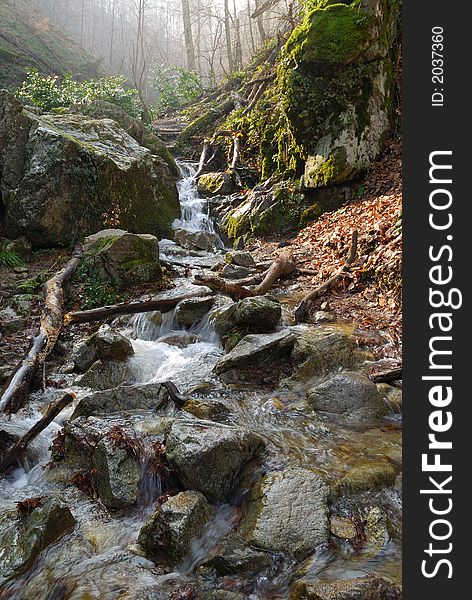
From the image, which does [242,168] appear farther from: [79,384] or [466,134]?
[466,134]

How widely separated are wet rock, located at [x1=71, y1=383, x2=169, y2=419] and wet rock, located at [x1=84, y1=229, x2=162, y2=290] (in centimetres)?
348

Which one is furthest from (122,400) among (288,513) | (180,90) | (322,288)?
(180,90)

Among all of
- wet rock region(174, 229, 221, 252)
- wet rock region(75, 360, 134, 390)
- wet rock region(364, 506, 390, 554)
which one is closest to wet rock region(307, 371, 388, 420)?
wet rock region(364, 506, 390, 554)

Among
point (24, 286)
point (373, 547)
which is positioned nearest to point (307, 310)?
point (373, 547)

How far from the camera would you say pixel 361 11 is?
884 cm

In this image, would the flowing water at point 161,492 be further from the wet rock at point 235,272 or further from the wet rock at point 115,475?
the wet rock at point 235,272

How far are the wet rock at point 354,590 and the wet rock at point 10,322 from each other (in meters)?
5.76

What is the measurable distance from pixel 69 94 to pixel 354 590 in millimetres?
15424

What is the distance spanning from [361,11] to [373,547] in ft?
32.9

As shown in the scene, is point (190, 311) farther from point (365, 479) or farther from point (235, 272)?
point (365, 479)

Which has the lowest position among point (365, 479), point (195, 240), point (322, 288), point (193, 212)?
point (365, 479)

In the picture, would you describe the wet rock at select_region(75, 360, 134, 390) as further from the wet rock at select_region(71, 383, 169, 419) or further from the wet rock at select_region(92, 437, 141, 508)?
the wet rock at select_region(92, 437, 141, 508)

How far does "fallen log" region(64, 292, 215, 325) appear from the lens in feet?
20.9

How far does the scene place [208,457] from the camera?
312 centimetres
